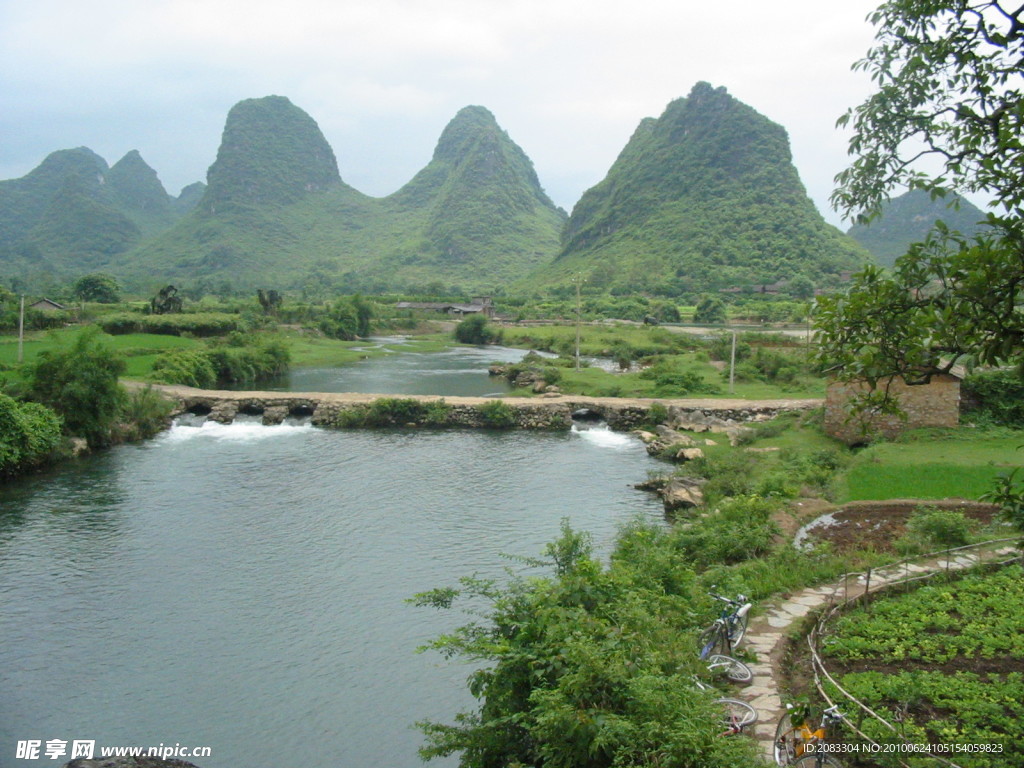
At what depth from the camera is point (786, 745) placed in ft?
19.7

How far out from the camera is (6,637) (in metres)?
12.3

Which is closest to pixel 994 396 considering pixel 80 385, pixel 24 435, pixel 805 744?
pixel 805 744

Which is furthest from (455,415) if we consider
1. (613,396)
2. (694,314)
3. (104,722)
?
(694,314)

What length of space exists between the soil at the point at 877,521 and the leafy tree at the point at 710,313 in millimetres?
A: 58909

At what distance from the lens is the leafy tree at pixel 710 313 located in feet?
237

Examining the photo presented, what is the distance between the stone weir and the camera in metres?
30.8

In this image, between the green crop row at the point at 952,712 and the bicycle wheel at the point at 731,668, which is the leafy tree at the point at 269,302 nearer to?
the bicycle wheel at the point at 731,668

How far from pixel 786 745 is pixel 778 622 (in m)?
3.13

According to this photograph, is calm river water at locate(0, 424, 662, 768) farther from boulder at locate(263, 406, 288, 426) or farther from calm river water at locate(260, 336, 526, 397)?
calm river water at locate(260, 336, 526, 397)

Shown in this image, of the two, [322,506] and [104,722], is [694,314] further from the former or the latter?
[104,722]

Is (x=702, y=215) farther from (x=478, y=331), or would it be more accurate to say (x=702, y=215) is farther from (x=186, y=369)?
(x=186, y=369)

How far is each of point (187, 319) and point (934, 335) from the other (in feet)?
178

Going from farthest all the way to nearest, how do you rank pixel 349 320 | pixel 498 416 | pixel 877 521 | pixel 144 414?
1. pixel 349 320
2. pixel 498 416
3. pixel 144 414
4. pixel 877 521

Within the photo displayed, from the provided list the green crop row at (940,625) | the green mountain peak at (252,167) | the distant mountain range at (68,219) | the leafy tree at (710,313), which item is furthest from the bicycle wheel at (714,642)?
the green mountain peak at (252,167)
